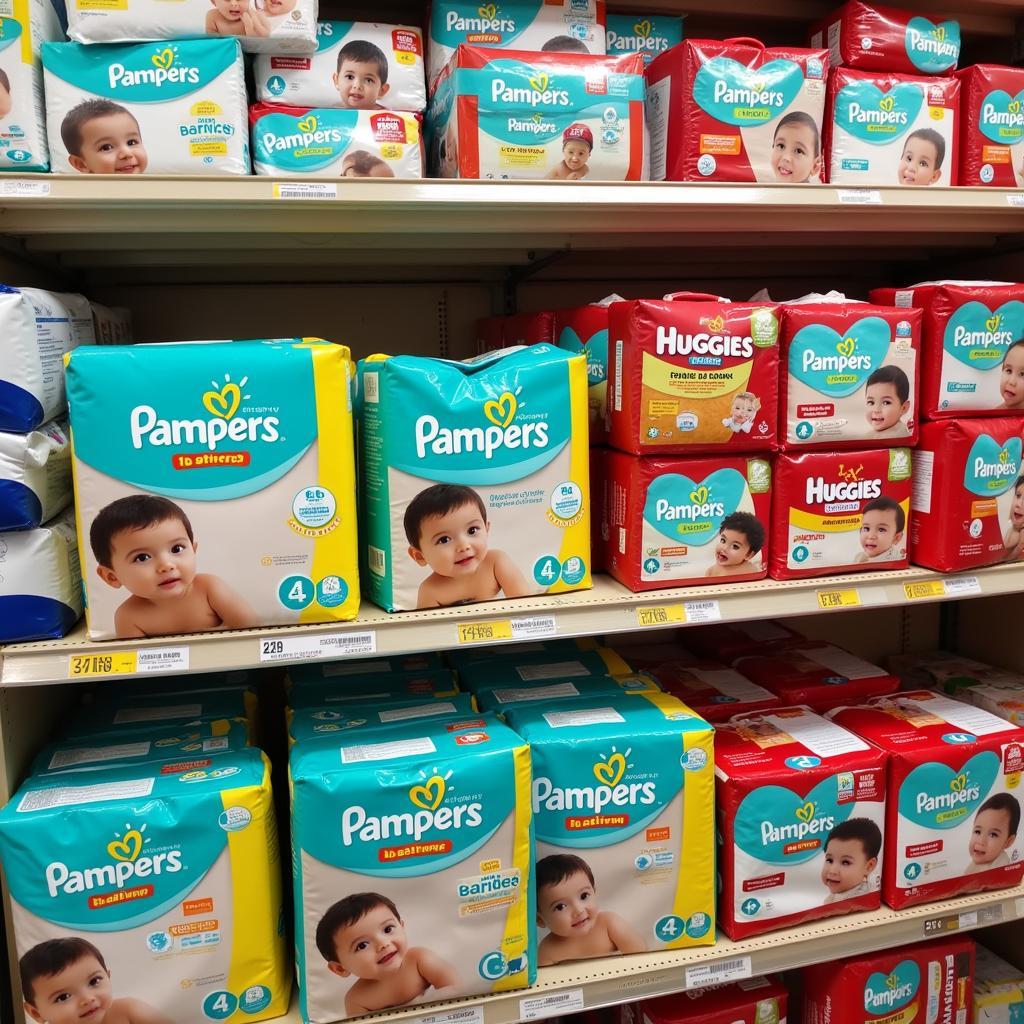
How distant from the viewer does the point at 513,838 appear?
133 cm

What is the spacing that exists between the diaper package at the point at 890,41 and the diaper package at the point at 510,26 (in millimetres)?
514

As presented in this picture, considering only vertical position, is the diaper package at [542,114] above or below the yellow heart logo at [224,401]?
above

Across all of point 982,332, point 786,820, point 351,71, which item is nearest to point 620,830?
point 786,820

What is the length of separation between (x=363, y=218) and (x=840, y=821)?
1345 millimetres

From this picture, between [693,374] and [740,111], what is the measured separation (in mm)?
513

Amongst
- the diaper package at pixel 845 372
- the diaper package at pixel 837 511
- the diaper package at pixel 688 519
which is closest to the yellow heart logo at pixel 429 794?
the diaper package at pixel 688 519

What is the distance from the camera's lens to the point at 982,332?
5.24 ft

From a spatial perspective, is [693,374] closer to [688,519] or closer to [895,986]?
[688,519]

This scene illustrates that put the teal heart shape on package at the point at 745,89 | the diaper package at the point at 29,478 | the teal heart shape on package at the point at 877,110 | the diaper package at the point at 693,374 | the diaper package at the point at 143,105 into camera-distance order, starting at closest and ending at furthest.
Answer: the diaper package at the point at 29,478 → the diaper package at the point at 143,105 → the diaper package at the point at 693,374 → the teal heart shape on package at the point at 745,89 → the teal heart shape on package at the point at 877,110

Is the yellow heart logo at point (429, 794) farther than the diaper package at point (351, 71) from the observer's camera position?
No

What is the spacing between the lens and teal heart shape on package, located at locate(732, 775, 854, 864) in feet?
4.86

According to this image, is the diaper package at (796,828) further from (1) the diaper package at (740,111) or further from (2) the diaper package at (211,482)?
(1) the diaper package at (740,111)

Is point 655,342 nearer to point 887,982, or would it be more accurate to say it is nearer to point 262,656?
point 262,656

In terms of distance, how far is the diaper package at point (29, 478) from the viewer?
3.92ft
